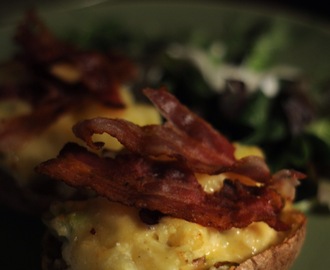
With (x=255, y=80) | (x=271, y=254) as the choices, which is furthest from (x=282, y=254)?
(x=255, y=80)

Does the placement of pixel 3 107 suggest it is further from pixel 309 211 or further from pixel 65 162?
pixel 309 211

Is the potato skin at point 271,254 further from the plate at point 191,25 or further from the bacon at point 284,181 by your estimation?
the plate at point 191,25

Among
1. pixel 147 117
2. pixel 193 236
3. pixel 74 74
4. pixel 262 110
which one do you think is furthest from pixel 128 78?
pixel 193 236

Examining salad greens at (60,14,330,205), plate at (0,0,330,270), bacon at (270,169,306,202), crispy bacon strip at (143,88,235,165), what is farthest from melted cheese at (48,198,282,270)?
plate at (0,0,330,270)

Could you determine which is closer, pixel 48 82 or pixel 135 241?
pixel 135 241

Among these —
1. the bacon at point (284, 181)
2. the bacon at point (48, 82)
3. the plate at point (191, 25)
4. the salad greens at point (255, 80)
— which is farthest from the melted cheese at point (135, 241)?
the plate at point (191, 25)

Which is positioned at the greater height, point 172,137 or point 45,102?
point 172,137

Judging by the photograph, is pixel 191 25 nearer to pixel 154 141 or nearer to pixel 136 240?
pixel 154 141

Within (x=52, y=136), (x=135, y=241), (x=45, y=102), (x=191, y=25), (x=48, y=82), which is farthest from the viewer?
(x=191, y=25)
